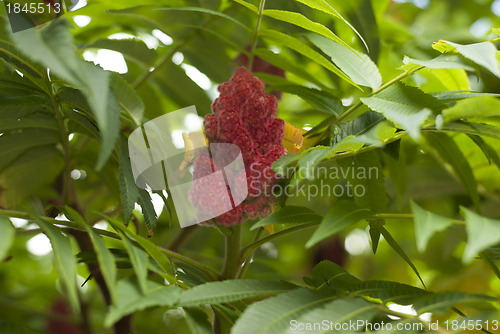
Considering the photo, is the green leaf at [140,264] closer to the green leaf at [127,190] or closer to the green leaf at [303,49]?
the green leaf at [127,190]

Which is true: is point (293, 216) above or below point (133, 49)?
below

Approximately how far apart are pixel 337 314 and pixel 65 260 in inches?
9.1

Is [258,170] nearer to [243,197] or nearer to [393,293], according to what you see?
[243,197]

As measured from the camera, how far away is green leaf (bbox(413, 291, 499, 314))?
0.42m

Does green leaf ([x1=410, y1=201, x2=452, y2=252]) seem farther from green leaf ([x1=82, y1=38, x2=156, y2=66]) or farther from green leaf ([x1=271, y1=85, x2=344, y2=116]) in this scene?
green leaf ([x1=82, y1=38, x2=156, y2=66])

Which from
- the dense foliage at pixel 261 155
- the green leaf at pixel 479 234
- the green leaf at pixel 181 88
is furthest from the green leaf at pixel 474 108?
the green leaf at pixel 181 88

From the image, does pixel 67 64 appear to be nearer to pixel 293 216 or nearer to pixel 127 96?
pixel 127 96

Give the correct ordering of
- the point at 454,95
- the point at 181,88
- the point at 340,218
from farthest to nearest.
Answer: the point at 181,88 < the point at 454,95 < the point at 340,218

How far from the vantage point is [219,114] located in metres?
0.61

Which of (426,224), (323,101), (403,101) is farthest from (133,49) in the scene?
(426,224)

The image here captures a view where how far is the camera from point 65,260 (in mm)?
417

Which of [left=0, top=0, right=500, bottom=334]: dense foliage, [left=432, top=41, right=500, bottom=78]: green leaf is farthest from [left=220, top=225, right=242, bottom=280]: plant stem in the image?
[left=432, top=41, right=500, bottom=78]: green leaf

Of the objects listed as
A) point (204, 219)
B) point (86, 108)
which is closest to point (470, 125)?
point (204, 219)

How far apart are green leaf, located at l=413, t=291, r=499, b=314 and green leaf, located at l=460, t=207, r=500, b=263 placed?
6 cm
